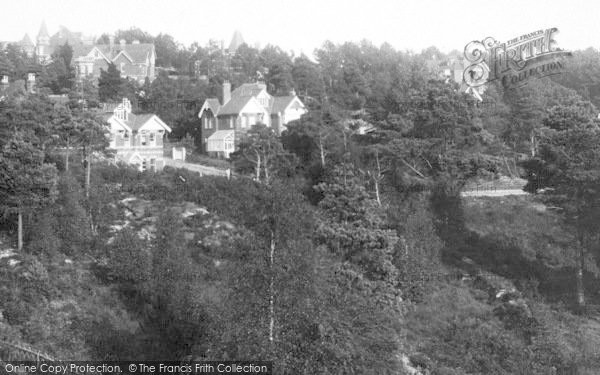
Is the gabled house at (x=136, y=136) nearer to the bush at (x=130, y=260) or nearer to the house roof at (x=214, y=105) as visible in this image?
the house roof at (x=214, y=105)

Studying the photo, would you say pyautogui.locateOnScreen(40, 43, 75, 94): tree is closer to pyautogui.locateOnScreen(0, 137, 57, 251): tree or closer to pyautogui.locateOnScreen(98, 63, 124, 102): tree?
pyautogui.locateOnScreen(98, 63, 124, 102): tree

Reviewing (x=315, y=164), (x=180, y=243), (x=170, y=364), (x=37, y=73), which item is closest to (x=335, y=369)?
(x=170, y=364)

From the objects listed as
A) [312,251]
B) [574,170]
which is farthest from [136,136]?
[312,251]

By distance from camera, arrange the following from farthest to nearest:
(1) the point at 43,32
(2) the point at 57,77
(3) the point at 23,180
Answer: (1) the point at 43,32, (2) the point at 57,77, (3) the point at 23,180

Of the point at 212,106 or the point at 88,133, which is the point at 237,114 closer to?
the point at 212,106

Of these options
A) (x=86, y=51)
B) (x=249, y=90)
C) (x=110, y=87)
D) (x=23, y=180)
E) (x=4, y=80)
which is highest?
(x=86, y=51)

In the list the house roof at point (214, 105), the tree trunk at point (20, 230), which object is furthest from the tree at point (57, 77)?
the tree trunk at point (20, 230)
